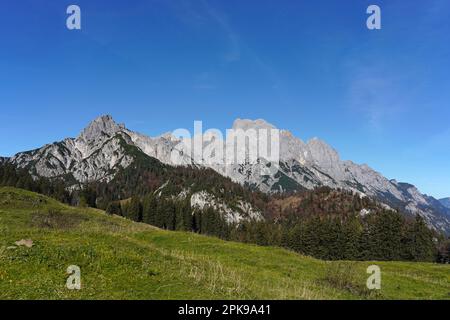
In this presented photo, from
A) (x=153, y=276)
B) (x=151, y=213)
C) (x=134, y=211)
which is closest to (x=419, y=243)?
(x=151, y=213)

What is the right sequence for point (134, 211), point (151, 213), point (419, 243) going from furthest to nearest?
point (134, 211) < point (151, 213) < point (419, 243)

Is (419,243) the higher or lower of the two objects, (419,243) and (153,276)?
the lower

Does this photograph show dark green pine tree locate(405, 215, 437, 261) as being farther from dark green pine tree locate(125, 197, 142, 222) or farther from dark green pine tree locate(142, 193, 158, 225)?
dark green pine tree locate(125, 197, 142, 222)

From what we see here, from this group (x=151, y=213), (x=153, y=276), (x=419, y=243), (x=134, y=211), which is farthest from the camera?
(x=134, y=211)

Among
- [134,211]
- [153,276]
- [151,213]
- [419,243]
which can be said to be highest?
[134,211]

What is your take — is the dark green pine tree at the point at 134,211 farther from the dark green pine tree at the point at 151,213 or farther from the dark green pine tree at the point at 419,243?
the dark green pine tree at the point at 419,243

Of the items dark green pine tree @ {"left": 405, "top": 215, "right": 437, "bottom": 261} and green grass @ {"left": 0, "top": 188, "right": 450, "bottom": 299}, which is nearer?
green grass @ {"left": 0, "top": 188, "right": 450, "bottom": 299}

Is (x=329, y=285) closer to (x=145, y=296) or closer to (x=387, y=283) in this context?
(x=387, y=283)

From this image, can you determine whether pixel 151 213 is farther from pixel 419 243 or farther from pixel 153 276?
pixel 153 276

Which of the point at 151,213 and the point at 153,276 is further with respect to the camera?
the point at 151,213

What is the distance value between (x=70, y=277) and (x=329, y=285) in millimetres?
→ 19916

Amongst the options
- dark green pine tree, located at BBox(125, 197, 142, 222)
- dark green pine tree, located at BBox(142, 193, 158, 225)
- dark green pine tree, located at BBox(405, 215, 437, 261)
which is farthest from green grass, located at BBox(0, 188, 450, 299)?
dark green pine tree, located at BBox(125, 197, 142, 222)
